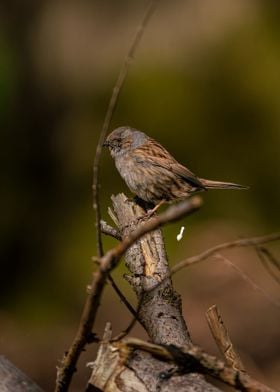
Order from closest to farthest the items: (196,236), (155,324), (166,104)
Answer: (155,324) → (196,236) → (166,104)

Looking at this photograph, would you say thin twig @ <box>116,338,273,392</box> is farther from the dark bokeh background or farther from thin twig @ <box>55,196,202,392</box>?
the dark bokeh background

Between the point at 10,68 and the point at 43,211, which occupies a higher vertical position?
the point at 10,68

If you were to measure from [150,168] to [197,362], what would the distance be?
11.5ft

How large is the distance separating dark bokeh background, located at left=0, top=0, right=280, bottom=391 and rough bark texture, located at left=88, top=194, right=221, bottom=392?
426cm

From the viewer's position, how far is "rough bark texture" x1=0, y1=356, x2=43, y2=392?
2947mm

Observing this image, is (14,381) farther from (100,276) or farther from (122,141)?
(122,141)

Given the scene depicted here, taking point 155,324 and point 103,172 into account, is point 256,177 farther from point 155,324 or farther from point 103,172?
point 155,324

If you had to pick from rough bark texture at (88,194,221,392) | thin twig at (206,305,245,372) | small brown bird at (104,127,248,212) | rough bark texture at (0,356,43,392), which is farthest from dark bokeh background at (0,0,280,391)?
rough bark texture at (0,356,43,392)

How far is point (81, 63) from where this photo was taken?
37.8 feet

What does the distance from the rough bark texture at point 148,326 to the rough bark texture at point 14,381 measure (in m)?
0.19

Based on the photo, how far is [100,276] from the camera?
268cm

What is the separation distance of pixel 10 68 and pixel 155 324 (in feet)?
27.6

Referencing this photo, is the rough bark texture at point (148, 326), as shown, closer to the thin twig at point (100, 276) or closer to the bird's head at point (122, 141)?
the thin twig at point (100, 276)

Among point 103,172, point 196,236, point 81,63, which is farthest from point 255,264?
point 81,63
